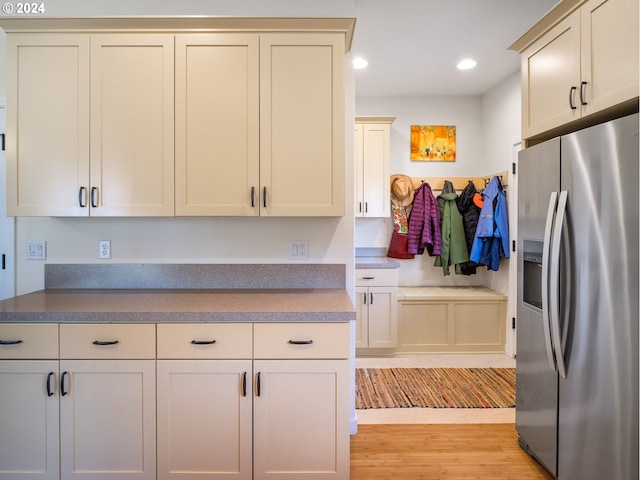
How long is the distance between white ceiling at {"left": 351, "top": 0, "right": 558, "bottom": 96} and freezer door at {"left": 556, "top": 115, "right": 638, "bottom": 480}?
142cm

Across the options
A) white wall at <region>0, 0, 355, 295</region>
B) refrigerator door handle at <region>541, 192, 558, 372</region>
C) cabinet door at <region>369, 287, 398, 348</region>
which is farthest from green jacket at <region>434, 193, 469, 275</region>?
refrigerator door handle at <region>541, 192, 558, 372</region>

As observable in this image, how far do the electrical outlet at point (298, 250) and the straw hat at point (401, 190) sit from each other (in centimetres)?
214

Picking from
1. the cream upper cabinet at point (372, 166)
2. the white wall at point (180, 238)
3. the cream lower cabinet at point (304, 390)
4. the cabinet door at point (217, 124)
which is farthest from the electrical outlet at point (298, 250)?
the cream upper cabinet at point (372, 166)

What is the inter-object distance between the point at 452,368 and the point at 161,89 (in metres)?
3.18

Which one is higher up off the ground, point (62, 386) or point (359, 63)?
point (359, 63)

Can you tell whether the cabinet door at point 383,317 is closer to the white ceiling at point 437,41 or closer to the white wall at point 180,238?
the white wall at point 180,238

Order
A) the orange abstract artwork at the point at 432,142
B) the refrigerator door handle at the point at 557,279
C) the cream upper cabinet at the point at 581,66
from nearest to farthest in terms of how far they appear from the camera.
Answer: the cream upper cabinet at the point at 581,66 → the refrigerator door handle at the point at 557,279 → the orange abstract artwork at the point at 432,142

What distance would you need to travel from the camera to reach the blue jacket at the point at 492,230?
12.3 ft

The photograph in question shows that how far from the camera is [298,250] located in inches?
89.3

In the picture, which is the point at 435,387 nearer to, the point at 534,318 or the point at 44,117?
the point at 534,318

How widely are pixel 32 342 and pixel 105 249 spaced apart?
675mm

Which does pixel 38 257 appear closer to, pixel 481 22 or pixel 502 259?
pixel 481 22

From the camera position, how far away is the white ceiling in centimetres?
256

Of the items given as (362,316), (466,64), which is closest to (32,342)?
(362,316)
